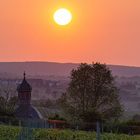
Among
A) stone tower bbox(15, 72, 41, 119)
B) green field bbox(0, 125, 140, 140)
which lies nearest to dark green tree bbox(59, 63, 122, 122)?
stone tower bbox(15, 72, 41, 119)

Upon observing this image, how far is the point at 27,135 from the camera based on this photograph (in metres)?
36.5

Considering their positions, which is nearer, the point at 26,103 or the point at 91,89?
the point at 91,89

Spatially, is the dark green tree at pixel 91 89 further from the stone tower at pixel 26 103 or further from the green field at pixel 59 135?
the green field at pixel 59 135

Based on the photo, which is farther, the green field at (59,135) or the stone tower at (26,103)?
the stone tower at (26,103)

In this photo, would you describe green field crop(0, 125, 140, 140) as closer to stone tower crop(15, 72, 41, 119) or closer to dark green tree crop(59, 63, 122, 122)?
dark green tree crop(59, 63, 122, 122)

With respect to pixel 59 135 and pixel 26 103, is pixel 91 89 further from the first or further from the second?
pixel 59 135

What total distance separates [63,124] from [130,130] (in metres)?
7.84

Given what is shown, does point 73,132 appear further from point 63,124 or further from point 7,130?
point 63,124

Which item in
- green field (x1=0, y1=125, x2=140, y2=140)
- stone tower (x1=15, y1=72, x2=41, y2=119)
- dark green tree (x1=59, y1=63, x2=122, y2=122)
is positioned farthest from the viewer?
stone tower (x1=15, y1=72, x2=41, y2=119)

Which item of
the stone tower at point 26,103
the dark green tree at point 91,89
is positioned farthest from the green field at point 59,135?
the stone tower at point 26,103

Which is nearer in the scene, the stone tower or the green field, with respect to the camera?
the green field

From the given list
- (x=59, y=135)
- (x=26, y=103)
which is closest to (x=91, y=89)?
(x=26, y=103)

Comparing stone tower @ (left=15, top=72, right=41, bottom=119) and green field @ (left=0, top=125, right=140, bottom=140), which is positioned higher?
stone tower @ (left=15, top=72, right=41, bottom=119)

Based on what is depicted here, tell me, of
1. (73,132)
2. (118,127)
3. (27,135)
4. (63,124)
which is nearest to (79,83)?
(63,124)
